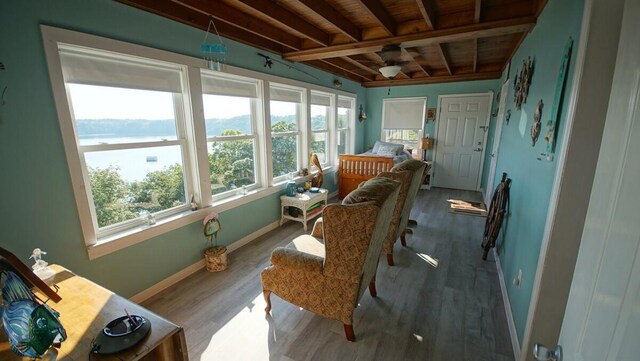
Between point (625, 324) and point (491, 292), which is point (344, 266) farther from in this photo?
point (491, 292)

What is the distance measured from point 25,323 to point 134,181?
5.01 ft

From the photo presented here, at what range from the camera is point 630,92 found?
0.52m

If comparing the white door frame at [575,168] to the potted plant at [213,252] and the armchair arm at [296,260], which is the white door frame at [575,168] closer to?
the armchair arm at [296,260]

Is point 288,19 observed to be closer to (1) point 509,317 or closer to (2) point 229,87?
(2) point 229,87

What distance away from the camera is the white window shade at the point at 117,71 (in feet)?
5.73

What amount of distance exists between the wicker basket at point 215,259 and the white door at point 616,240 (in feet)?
8.53

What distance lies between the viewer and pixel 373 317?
2.04 metres

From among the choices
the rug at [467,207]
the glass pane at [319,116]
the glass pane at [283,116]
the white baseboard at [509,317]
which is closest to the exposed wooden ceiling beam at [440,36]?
the glass pane at [283,116]

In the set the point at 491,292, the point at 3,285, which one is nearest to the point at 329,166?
the point at 491,292

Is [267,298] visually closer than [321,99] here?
Yes

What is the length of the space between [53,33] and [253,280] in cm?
230

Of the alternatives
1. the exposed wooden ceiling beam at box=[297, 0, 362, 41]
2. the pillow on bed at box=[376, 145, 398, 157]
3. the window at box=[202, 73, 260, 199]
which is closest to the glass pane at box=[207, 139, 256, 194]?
the window at box=[202, 73, 260, 199]

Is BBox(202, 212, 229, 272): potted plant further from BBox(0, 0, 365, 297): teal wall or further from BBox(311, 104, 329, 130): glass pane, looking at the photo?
BBox(311, 104, 329, 130): glass pane

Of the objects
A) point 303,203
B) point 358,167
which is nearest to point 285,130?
point 303,203
